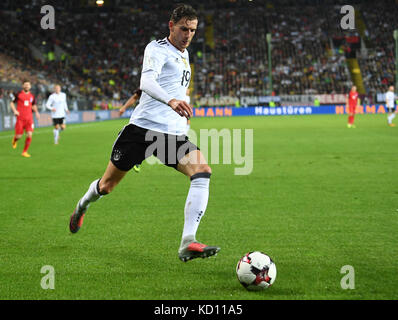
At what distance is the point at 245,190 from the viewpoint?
33.0 feet

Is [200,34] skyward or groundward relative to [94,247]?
skyward

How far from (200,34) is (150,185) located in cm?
5311

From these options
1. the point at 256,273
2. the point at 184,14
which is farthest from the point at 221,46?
the point at 256,273

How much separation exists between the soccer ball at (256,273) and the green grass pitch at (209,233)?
0.07m

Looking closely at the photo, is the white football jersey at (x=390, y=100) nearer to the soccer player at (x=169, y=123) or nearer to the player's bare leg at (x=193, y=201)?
the soccer player at (x=169, y=123)

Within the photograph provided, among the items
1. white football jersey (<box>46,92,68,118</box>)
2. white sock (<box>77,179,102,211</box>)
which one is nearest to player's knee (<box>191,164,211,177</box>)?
white sock (<box>77,179,102,211</box>)

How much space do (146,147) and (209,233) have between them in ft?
5.02

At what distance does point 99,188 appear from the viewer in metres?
6.27

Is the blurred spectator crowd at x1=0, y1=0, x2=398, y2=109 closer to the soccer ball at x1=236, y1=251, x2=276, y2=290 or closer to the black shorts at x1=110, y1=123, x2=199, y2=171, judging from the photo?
the black shorts at x1=110, y1=123, x2=199, y2=171

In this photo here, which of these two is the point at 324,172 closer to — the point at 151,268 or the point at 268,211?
the point at 268,211

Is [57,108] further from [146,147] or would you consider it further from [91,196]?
[146,147]

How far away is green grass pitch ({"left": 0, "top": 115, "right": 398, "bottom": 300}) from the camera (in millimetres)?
4602

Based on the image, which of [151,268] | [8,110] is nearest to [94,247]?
[151,268]

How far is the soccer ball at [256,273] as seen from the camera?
4531mm
